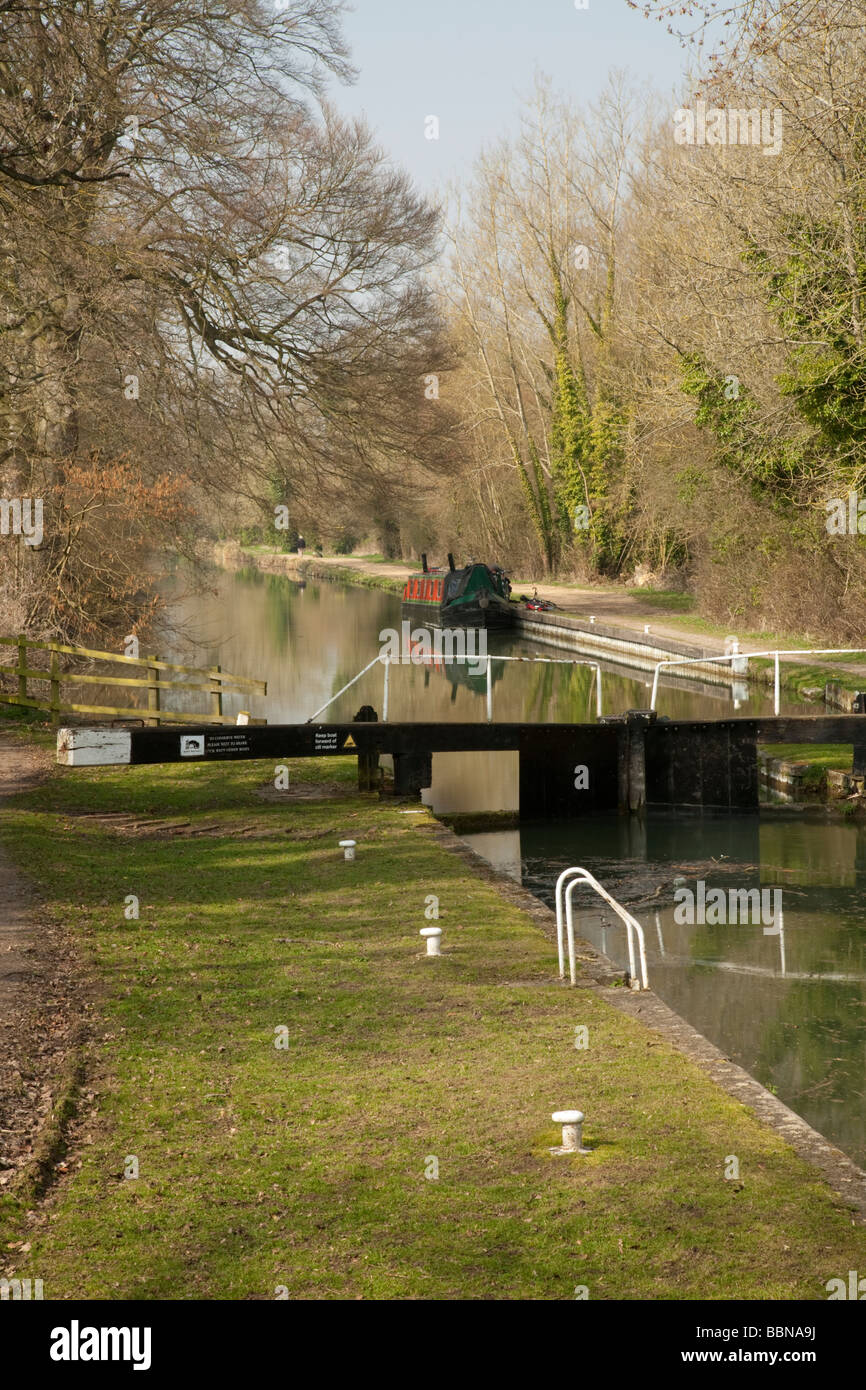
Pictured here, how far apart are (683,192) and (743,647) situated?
10.2m

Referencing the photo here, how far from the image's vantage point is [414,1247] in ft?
19.0

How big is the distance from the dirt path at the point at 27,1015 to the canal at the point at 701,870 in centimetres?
485

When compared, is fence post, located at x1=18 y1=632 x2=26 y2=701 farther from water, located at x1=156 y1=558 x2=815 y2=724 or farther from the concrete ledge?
the concrete ledge

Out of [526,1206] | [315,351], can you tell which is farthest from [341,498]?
[526,1206]

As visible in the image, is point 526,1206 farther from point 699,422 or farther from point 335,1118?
point 699,422

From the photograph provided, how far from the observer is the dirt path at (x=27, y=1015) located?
7012 mm

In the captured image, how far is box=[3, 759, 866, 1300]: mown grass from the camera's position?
18.6 feet

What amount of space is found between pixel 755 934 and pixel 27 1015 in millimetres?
7942

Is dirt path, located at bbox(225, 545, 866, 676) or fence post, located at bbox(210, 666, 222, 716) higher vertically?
dirt path, located at bbox(225, 545, 866, 676)
